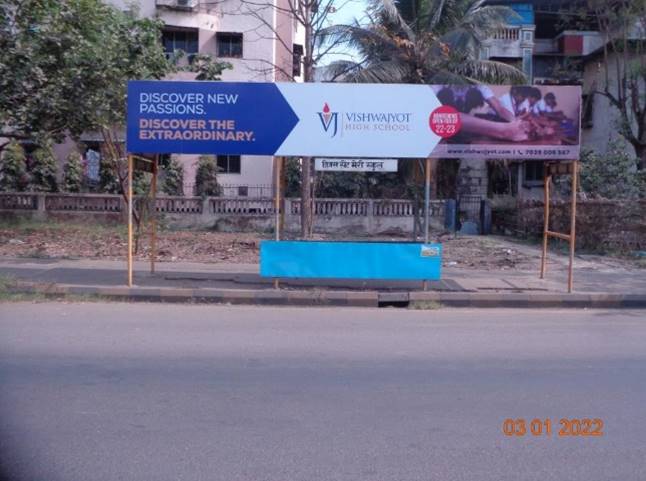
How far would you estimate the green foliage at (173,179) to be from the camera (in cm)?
2630

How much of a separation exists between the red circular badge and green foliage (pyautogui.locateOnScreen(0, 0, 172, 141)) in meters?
8.26

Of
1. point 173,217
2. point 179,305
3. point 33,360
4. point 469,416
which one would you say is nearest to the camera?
point 469,416

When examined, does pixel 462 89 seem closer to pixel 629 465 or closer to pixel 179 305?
pixel 179 305

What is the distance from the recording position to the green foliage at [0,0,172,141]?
15984 mm

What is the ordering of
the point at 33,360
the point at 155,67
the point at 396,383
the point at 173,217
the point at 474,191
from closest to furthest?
the point at 396,383 → the point at 33,360 → the point at 155,67 → the point at 173,217 → the point at 474,191

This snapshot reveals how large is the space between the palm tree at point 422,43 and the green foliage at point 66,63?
7.27 m

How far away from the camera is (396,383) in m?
7.27

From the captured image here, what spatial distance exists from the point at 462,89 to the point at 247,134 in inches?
143

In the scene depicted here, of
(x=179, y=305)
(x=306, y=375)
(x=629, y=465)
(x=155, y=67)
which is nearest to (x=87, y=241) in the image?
(x=155, y=67)

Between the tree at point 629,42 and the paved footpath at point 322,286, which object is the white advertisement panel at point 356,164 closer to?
the paved footpath at point 322,286

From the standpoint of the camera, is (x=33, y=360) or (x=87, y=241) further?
(x=87, y=241)
